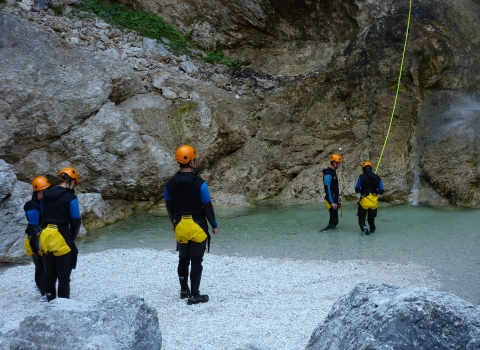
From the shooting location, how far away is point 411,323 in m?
2.82

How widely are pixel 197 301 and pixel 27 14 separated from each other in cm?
1170

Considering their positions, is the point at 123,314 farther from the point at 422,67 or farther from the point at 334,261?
the point at 422,67

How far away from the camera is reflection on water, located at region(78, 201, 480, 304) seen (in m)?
7.74

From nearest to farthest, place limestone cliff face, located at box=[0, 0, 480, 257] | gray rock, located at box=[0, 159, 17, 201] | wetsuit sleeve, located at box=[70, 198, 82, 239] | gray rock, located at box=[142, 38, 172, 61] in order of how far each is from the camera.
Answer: wetsuit sleeve, located at box=[70, 198, 82, 239] → gray rock, located at box=[0, 159, 17, 201] → limestone cliff face, located at box=[0, 0, 480, 257] → gray rock, located at box=[142, 38, 172, 61]

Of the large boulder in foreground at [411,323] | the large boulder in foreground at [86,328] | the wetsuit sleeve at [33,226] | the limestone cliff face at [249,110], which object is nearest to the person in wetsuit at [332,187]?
the limestone cliff face at [249,110]

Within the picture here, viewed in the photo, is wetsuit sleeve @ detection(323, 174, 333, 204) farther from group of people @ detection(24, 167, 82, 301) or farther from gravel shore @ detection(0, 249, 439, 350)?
group of people @ detection(24, 167, 82, 301)

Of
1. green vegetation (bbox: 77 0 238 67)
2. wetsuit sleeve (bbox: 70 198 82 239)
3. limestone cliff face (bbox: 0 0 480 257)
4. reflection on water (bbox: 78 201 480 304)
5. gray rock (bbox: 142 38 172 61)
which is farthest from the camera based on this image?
green vegetation (bbox: 77 0 238 67)

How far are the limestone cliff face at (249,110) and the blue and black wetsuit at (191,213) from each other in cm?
620

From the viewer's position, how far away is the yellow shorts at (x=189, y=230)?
5.82m

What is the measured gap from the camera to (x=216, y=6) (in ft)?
56.7

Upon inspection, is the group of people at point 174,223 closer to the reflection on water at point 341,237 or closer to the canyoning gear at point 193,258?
the canyoning gear at point 193,258

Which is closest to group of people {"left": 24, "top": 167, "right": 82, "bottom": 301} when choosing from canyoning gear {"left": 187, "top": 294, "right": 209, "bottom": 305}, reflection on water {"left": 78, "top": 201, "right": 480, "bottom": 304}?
canyoning gear {"left": 187, "top": 294, "right": 209, "bottom": 305}

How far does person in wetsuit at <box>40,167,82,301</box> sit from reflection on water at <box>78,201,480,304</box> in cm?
352

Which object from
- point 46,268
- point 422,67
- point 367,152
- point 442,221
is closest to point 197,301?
point 46,268
